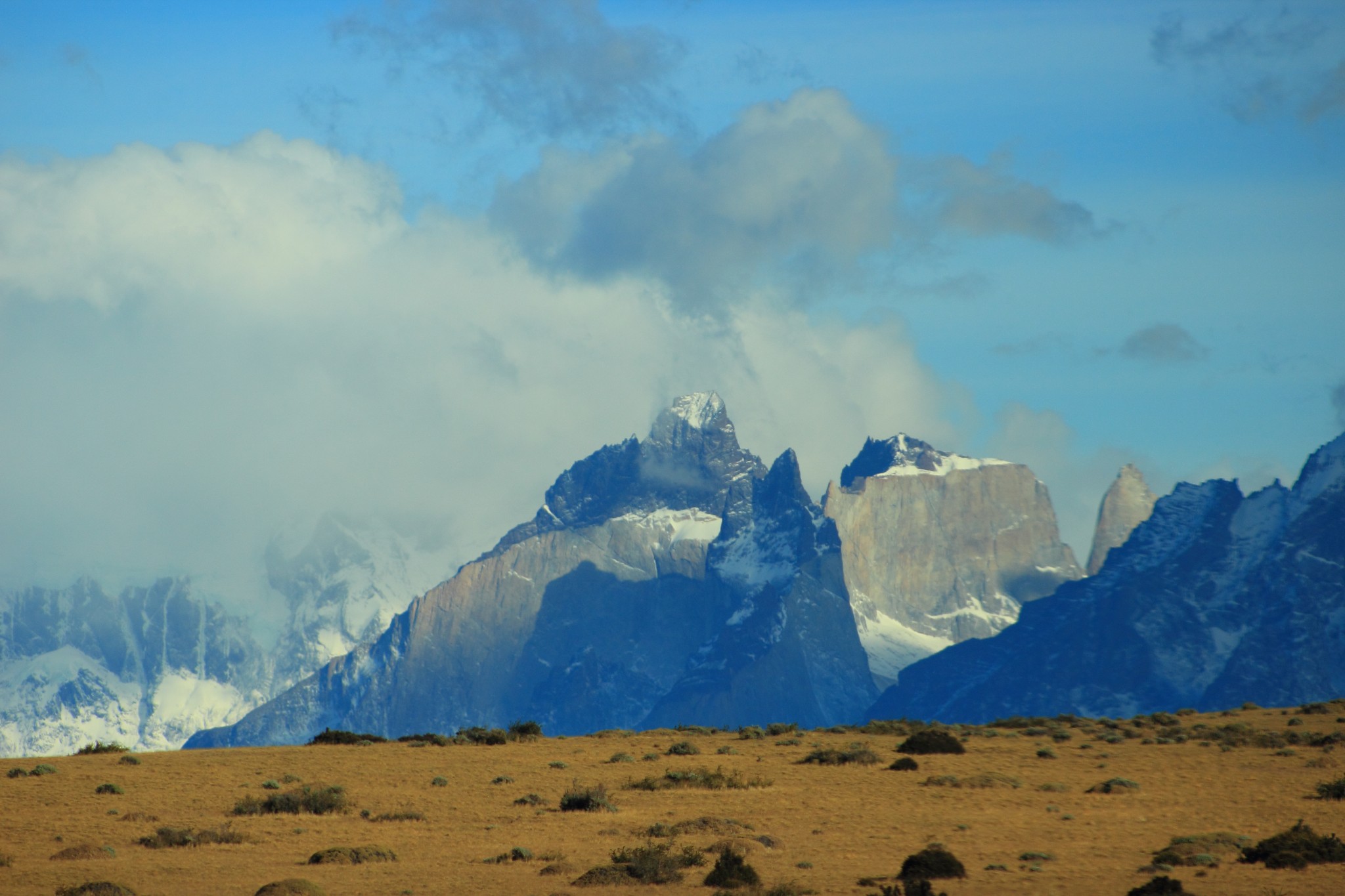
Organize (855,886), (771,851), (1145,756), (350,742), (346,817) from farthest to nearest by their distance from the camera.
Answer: (350,742)
(1145,756)
(346,817)
(771,851)
(855,886)

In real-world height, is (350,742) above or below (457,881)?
above

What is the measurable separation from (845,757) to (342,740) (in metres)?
28.7

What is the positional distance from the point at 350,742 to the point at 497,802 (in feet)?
74.3

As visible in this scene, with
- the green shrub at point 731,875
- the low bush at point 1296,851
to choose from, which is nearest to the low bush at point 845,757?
the low bush at point 1296,851

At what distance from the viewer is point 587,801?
70.0 metres

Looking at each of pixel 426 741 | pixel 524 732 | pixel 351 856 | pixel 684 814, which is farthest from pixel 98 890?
pixel 524 732

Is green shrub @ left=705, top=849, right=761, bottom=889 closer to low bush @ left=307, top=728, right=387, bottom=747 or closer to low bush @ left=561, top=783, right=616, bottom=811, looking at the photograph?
low bush @ left=561, top=783, right=616, bottom=811

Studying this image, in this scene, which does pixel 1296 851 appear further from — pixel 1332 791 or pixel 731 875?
pixel 731 875

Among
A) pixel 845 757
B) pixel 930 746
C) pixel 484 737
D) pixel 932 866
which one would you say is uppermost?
pixel 484 737

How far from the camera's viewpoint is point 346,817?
69188 mm

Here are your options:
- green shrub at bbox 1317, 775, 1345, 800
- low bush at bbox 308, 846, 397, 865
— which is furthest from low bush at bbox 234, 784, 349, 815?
green shrub at bbox 1317, 775, 1345, 800

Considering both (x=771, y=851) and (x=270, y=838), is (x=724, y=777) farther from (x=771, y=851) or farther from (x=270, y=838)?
(x=270, y=838)

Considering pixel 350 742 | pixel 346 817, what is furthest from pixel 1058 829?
pixel 350 742

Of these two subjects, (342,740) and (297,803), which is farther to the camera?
(342,740)
